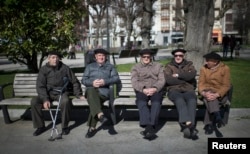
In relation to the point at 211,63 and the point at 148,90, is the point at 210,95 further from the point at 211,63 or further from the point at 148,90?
the point at 148,90

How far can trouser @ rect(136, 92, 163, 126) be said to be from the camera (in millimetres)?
5926

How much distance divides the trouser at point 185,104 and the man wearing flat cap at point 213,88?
0.26 m

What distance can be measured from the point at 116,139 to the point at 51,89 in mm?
1596

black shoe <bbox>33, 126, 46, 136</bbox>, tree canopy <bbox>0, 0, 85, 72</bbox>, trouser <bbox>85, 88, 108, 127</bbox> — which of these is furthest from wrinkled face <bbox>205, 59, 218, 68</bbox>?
tree canopy <bbox>0, 0, 85, 72</bbox>

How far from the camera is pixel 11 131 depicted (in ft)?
21.6

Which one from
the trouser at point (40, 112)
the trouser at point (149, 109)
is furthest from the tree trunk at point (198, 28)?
the trouser at point (40, 112)

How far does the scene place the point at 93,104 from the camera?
6.14 metres

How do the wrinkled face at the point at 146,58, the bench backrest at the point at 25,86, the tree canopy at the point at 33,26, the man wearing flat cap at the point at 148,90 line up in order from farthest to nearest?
the tree canopy at the point at 33,26
the bench backrest at the point at 25,86
the wrinkled face at the point at 146,58
the man wearing flat cap at the point at 148,90

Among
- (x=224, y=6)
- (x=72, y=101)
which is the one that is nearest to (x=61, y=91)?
(x=72, y=101)

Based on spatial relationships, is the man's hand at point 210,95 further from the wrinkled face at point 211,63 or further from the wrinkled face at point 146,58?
the wrinkled face at point 146,58

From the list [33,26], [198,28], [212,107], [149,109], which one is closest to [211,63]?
[212,107]

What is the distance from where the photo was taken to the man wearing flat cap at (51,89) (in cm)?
627

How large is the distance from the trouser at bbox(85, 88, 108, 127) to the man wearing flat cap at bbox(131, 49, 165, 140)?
66 centimetres

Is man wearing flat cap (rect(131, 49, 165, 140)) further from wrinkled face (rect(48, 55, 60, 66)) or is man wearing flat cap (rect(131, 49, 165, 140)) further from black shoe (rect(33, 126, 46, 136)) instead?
black shoe (rect(33, 126, 46, 136))
